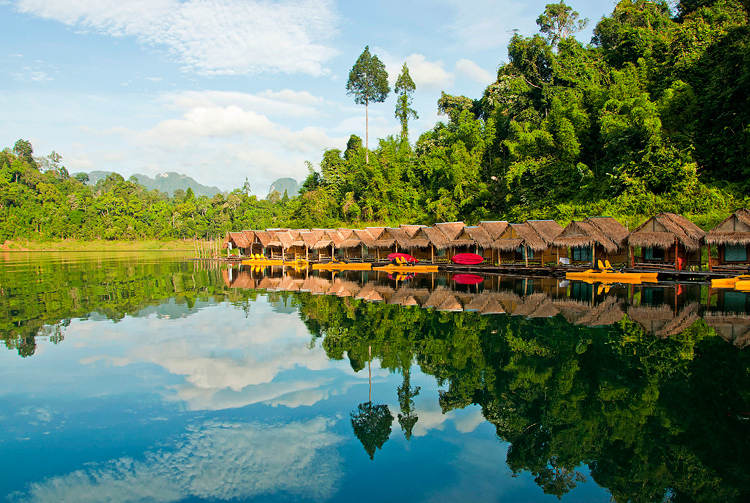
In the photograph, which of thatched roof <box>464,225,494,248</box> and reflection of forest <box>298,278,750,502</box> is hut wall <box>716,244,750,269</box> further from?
thatched roof <box>464,225,494,248</box>

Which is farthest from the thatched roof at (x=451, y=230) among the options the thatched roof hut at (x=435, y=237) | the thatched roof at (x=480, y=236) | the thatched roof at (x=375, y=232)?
the thatched roof at (x=375, y=232)

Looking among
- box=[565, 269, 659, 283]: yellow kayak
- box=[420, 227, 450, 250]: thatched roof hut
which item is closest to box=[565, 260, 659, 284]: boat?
box=[565, 269, 659, 283]: yellow kayak

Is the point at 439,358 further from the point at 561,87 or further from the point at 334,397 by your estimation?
the point at 561,87

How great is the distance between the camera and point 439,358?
7961 millimetres

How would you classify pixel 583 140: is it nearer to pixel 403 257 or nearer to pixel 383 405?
pixel 403 257

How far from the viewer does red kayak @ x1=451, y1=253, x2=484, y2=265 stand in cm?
2336

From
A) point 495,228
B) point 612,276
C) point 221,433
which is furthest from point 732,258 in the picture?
point 221,433

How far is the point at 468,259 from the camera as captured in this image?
77.1ft

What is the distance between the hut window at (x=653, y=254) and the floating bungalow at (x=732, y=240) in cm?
191

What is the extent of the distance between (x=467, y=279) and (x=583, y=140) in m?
13.2

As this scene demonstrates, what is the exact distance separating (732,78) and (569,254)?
10.9 metres

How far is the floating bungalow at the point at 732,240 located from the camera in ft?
52.0

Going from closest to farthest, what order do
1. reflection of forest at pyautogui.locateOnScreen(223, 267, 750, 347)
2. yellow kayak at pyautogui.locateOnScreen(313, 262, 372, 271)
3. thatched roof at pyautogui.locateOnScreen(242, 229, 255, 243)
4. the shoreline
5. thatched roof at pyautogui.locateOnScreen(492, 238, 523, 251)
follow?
reflection of forest at pyautogui.locateOnScreen(223, 267, 750, 347), thatched roof at pyautogui.locateOnScreen(492, 238, 523, 251), yellow kayak at pyautogui.locateOnScreen(313, 262, 372, 271), thatched roof at pyautogui.locateOnScreen(242, 229, 255, 243), the shoreline

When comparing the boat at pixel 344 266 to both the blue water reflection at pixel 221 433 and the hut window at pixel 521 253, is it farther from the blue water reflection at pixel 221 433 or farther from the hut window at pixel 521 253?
the blue water reflection at pixel 221 433
